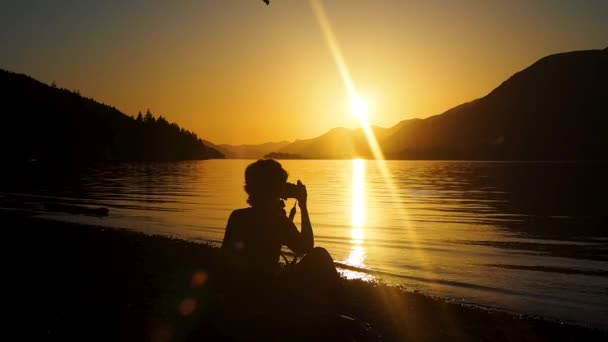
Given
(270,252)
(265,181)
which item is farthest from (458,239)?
(265,181)

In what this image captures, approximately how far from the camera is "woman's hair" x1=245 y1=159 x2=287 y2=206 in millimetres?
6012

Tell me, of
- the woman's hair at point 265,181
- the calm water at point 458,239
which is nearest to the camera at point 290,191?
the woman's hair at point 265,181

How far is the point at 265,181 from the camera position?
19.7 ft

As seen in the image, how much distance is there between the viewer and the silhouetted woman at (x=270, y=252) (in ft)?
19.9

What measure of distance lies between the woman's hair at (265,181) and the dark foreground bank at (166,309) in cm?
149

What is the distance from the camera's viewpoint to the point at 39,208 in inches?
1463

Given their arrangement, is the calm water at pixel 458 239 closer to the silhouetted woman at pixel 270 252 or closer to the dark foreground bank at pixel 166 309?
the dark foreground bank at pixel 166 309

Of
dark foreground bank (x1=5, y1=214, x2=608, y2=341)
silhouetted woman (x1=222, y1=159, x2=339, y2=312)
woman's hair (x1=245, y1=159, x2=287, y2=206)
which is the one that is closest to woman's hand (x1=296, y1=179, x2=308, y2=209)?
silhouetted woman (x1=222, y1=159, x2=339, y2=312)

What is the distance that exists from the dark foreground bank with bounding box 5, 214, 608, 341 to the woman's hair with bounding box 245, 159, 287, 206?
1.49m

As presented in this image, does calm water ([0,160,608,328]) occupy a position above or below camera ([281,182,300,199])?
below

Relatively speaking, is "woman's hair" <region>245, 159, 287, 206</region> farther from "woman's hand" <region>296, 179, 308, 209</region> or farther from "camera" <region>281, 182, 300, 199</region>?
"woman's hand" <region>296, 179, 308, 209</region>

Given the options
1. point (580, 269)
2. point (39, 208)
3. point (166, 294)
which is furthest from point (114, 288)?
point (39, 208)

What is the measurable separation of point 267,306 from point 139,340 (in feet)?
7.34

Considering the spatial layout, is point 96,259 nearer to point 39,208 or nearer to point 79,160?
point 39,208
